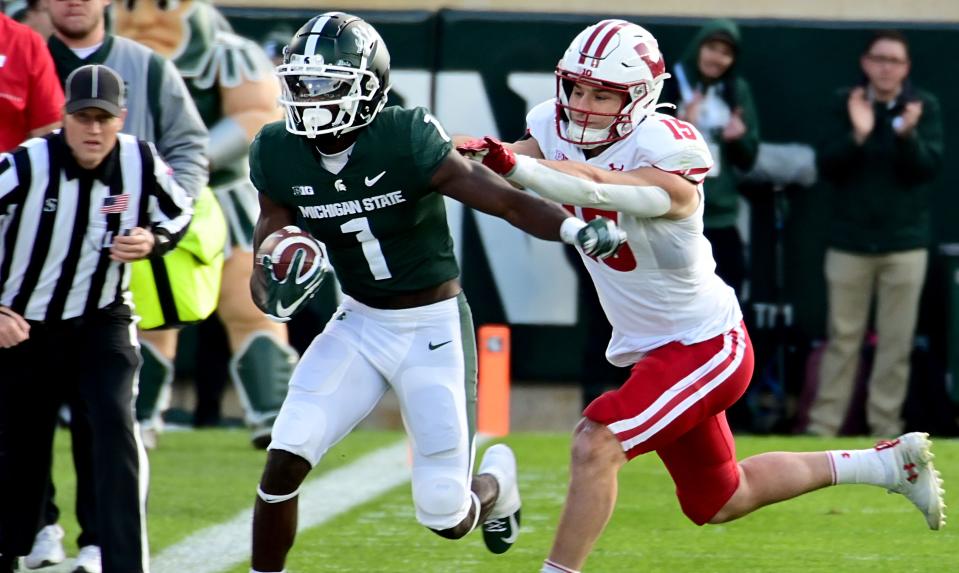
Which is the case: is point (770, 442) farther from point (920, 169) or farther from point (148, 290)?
point (148, 290)

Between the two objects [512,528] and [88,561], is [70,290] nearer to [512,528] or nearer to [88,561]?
[88,561]

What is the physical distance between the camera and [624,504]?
21.4 feet

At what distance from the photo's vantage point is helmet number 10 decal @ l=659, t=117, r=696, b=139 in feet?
15.5

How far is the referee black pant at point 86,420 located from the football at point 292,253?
2.05ft

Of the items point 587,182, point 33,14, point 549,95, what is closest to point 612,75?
point 587,182

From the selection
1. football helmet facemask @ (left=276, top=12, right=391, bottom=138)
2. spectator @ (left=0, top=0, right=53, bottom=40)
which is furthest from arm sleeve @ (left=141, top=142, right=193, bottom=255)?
spectator @ (left=0, top=0, right=53, bottom=40)

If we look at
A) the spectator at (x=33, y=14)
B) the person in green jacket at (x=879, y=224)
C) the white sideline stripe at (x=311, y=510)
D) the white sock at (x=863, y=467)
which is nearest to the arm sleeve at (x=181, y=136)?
the spectator at (x=33, y=14)

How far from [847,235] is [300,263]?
450 cm

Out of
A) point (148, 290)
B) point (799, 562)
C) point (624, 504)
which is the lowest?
point (624, 504)

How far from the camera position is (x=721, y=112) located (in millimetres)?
8234

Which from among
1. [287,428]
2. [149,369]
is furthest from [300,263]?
[149,369]

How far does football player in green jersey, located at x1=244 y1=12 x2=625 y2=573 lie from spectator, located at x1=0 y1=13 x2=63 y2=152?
3.33ft

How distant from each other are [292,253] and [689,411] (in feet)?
3.67

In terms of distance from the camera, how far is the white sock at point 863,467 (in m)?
5.12
